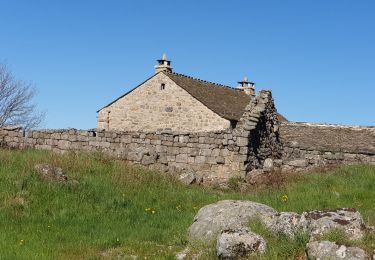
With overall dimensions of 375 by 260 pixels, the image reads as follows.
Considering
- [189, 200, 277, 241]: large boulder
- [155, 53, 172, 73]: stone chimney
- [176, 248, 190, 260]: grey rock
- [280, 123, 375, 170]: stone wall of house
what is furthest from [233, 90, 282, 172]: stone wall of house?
[155, 53, 172, 73]: stone chimney

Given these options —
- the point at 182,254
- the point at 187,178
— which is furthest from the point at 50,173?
the point at 182,254

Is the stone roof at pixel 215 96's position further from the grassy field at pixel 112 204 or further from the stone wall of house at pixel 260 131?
the grassy field at pixel 112 204

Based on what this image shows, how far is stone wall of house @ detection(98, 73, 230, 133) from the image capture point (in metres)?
32.1

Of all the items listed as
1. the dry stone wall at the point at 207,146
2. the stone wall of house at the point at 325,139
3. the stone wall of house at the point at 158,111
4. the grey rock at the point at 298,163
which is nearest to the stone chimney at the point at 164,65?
the stone wall of house at the point at 158,111

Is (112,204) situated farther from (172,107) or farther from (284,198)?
(172,107)

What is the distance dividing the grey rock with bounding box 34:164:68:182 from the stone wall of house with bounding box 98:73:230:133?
18385mm

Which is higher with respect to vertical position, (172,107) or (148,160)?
(172,107)

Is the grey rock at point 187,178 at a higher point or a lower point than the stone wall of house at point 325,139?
lower

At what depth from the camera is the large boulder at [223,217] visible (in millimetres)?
8414

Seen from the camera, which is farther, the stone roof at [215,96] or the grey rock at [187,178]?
the stone roof at [215,96]

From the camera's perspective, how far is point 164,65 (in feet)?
124

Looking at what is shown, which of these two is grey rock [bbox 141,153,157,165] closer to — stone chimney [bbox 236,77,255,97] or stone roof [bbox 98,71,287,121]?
stone roof [bbox 98,71,287,121]

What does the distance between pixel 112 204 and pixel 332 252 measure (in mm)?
6613

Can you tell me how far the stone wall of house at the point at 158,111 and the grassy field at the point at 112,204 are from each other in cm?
1594
